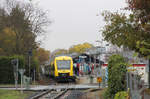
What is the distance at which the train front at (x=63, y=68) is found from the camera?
38.8 meters

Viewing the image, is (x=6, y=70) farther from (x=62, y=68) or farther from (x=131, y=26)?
(x=131, y=26)

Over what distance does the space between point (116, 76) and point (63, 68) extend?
23842mm

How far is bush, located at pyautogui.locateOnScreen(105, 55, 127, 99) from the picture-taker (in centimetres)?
1514

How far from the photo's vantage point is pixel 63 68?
3906 cm

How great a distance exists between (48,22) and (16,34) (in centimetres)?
585

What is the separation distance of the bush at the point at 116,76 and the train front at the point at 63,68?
22603 millimetres

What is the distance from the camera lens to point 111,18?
49.0 feet

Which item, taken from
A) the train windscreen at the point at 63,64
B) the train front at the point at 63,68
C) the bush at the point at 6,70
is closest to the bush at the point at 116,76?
the train front at the point at 63,68

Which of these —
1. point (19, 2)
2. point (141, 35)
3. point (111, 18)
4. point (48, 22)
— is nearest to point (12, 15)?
point (19, 2)

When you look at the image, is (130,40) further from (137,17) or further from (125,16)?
(125,16)

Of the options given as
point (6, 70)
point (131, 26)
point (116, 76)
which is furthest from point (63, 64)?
point (131, 26)

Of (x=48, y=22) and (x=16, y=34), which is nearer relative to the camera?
(x=16, y=34)

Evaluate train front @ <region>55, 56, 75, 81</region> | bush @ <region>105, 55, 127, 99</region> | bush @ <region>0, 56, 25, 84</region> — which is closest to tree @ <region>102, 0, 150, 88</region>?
bush @ <region>105, 55, 127, 99</region>

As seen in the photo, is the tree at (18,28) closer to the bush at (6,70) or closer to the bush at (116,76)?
the bush at (6,70)
